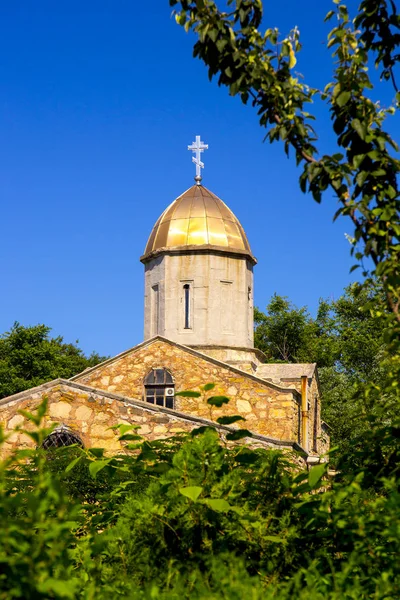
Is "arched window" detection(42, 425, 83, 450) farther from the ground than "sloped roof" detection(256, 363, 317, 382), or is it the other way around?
"sloped roof" detection(256, 363, 317, 382)

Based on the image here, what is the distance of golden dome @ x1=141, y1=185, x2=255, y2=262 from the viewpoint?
2292 centimetres

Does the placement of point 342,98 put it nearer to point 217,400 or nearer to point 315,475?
point 217,400

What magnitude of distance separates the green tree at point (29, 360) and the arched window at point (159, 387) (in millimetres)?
20015

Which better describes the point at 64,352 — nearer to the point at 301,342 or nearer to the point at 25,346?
the point at 25,346

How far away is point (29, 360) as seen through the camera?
41562mm

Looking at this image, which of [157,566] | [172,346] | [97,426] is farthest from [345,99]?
[172,346]

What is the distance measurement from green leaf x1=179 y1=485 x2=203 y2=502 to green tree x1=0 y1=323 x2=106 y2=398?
119ft

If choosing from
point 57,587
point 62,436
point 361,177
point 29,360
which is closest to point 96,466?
point 57,587

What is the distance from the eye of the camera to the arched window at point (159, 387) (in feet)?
66.8

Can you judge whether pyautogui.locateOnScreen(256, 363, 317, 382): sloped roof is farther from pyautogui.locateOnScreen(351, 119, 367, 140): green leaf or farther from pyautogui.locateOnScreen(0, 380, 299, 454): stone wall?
pyautogui.locateOnScreen(351, 119, 367, 140): green leaf

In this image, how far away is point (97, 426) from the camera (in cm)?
1423

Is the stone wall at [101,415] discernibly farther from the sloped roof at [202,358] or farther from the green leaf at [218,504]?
the green leaf at [218,504]

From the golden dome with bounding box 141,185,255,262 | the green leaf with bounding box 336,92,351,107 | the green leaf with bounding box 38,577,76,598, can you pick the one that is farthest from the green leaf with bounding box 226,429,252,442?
the golden dome with bounding box 141,185,255,262

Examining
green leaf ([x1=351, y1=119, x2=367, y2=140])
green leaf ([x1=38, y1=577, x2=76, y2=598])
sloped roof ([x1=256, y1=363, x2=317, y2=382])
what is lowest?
green leaf ([x1=38, y1=577, x2=76, y2=598])
